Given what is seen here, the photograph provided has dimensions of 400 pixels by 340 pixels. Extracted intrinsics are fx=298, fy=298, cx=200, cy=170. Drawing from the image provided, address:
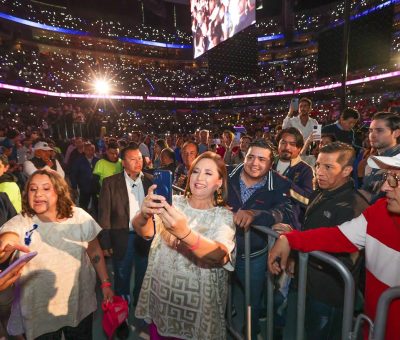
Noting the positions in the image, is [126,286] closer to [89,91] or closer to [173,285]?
[173,285]

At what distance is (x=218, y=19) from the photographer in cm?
1180

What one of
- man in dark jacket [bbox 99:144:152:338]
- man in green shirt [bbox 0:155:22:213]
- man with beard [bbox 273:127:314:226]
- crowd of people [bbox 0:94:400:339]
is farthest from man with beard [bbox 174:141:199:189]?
man in green shirt [bbox 0:155:22:213]

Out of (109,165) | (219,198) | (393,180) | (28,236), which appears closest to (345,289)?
(393,180)

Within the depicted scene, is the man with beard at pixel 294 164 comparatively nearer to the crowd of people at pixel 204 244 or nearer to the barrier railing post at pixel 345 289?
the crowd of people at pixel 204 244

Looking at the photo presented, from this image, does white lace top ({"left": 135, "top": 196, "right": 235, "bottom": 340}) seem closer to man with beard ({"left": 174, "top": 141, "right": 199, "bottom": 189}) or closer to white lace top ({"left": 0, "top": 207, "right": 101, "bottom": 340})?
white lace top ({"left": 0, "top": 207, "right": 101, "bottom": 340})

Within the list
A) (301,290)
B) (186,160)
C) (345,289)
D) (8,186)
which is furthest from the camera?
(186,160)

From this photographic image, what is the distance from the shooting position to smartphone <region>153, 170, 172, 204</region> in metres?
1.68

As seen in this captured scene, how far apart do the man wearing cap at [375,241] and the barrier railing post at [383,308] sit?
0.33 m

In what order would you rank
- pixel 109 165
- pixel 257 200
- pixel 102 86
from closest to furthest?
pixel 257 200 → pixel 109 165 → pixel 102 86

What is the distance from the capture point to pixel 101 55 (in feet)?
113

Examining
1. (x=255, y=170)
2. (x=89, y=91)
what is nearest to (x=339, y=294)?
(x=255, y=170)

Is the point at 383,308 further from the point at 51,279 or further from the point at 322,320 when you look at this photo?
the point at 51,279

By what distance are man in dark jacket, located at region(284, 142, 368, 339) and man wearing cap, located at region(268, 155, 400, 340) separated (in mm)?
346

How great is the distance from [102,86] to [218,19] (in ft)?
68.4
